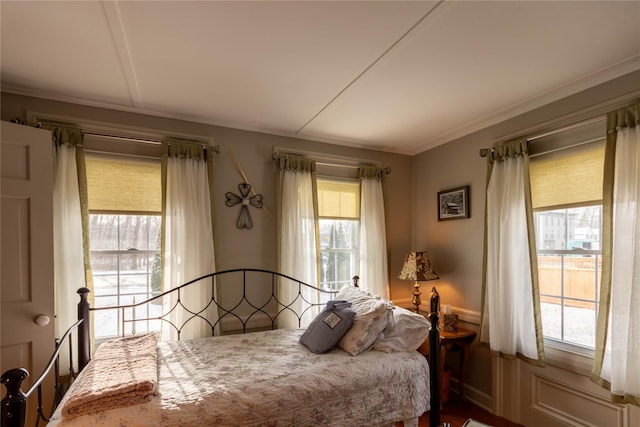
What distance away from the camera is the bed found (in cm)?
140

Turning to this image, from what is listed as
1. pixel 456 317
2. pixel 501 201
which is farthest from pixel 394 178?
pixel 456 317

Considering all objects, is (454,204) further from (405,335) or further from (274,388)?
(274,388)

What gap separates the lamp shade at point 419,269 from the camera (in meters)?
3.05

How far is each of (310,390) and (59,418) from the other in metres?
1.11

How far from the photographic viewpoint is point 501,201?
8.60 ft

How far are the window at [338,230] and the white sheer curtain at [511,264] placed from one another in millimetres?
1274

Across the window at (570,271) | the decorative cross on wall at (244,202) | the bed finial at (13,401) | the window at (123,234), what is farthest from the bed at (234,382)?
the window at (570,271)

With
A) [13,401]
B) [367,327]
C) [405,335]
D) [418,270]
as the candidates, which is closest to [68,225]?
[13,401]

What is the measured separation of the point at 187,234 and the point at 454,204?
244 centimetres

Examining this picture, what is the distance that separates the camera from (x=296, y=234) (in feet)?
9.85

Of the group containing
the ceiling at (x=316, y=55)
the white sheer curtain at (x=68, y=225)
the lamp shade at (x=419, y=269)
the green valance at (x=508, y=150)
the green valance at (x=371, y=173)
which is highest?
the ceiling at (x=316, y=55)

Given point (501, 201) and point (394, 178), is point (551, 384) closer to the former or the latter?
point (501, 201)

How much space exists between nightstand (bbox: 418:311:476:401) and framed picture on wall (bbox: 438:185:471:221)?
105cm

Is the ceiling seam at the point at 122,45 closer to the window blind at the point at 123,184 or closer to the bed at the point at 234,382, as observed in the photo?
the window blind at the point at 123,184
